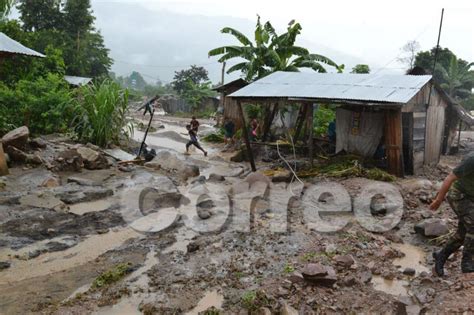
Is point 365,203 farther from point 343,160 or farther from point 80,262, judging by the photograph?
point 80,262

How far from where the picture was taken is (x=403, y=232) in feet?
19.7

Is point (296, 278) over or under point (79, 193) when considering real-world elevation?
under

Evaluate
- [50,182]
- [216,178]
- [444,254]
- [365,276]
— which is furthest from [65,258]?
[216,178]

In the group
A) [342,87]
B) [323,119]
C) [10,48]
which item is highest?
[10,48]

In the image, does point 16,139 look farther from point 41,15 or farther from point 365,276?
point 41,15

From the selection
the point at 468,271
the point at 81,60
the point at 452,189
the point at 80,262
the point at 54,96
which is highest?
the point at 81,60

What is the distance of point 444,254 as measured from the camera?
4.22m

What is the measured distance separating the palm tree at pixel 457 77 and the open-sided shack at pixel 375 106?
13.4 meters

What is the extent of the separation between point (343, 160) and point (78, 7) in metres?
21.3

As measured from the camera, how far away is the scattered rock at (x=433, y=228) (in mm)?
5570

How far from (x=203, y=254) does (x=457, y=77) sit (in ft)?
77.0

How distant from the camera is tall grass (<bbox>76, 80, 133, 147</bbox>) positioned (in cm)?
1082

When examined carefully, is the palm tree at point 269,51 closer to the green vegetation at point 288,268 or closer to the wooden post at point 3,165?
the wooden post at point 3,165

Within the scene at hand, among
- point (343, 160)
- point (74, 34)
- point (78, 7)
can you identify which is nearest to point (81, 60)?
point (74, 34)
